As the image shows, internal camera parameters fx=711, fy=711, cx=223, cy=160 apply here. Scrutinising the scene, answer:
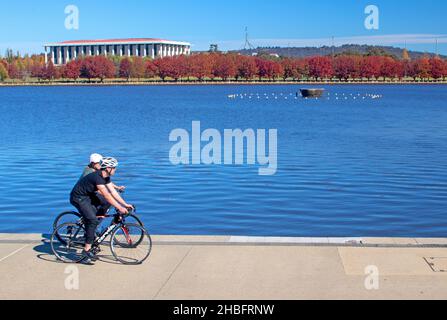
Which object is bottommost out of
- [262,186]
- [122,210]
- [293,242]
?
[262,186]

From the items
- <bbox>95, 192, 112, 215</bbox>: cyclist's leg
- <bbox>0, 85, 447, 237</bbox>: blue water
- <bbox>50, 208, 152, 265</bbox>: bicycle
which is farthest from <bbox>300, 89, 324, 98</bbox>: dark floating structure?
<bbox>95, 192, 112, 215</bbox>: cyclist's leg

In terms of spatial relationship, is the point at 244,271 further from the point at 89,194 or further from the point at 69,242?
the point at 69,242

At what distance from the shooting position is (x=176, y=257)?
1084 cm

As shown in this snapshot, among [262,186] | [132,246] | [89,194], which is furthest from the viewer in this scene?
[262,186]

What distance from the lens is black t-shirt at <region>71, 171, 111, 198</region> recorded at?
34.4ft

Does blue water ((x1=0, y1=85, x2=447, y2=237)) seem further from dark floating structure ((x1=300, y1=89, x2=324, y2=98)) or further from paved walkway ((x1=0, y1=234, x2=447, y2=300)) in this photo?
dark floating structure ((x1=300, y1=89, x2=324, y2=98))

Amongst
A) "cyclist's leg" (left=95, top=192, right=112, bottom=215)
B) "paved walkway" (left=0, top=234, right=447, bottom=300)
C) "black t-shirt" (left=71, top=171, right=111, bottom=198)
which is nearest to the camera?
"paved walkway" (left=0, top=234, right=447, bottom=300)

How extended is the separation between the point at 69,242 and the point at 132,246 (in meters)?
1.00

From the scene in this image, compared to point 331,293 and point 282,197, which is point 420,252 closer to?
point 331,293

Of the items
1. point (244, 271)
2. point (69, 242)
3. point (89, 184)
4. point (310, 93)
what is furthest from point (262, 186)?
point (310, 93)

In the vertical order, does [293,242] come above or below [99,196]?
below

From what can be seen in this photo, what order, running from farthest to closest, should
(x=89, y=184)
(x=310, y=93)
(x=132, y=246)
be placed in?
(x=310, y=93) < (x=132, y=246) < (x=89, y=184)

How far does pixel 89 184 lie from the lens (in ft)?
34.7
